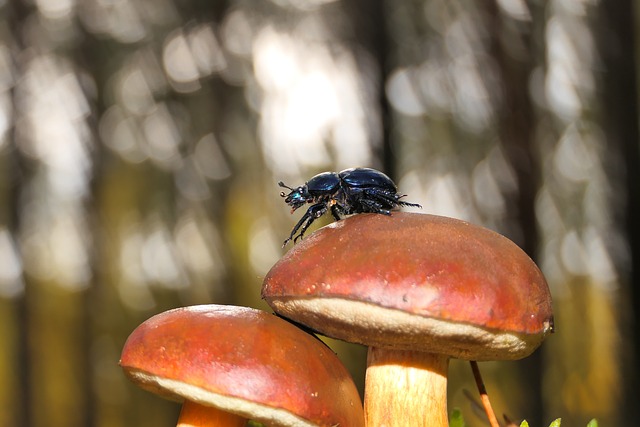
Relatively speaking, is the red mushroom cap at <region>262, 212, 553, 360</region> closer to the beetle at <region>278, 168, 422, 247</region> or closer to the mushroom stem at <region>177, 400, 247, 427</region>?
the beetle at <region>278, 168, 422, 247</region>

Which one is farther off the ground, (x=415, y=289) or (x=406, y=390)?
(x=415, y=289)

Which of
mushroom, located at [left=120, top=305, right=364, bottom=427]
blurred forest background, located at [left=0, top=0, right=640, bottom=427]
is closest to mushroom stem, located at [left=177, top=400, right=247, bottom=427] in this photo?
mushroom, located at [left=120, top=305, right=364, bottom=427]

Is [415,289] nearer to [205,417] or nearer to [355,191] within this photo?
[355,191]

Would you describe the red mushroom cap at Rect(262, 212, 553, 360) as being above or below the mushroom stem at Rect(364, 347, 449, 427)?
above

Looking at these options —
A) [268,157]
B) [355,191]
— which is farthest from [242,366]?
[268,157]

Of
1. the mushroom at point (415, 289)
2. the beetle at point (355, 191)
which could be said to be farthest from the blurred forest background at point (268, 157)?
the mushroom at point (415, 289)

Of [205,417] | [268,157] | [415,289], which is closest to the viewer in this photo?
[415,289]

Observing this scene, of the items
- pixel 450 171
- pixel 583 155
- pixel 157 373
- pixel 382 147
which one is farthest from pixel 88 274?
pixel 583 155
